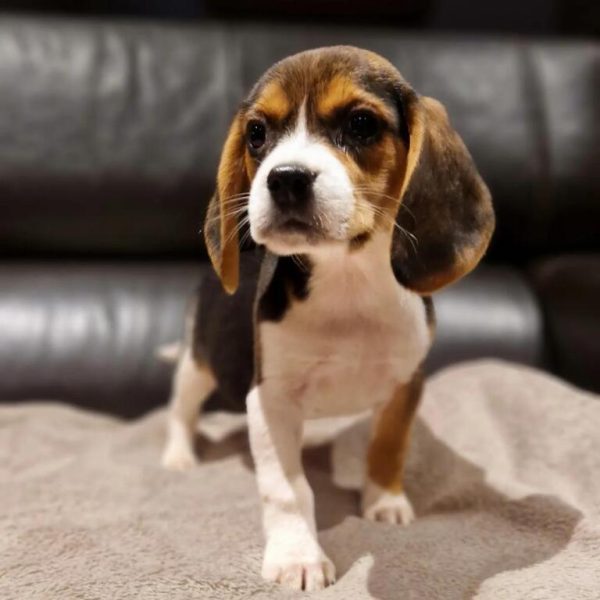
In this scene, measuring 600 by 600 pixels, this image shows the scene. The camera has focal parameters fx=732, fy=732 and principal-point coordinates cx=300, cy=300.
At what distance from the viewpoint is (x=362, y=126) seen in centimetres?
130

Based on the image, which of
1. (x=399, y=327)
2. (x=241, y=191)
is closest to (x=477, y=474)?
(x=399, y=327)

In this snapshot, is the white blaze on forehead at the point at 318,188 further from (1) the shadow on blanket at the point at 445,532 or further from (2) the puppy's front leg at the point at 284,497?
(1) the shadow on blanket at the point at 445,532

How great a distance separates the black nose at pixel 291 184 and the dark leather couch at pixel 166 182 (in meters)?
A: 1.41

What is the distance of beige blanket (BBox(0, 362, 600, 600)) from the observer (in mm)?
1226

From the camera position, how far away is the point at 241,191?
149 cm

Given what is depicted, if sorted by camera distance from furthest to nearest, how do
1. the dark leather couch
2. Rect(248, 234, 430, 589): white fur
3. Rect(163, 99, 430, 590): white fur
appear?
the dark leather couch
Rect(248, 234, 430, 589): white fur
Rect(163, 99, 430, 590): white fur

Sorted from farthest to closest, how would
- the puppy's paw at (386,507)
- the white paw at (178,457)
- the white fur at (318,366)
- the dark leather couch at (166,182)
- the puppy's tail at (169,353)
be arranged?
the dark leather couch at (166,182) < the puppy's tail at (169,353) < the white paw at (178,457) < the puppy's paw at (386,507) < the white fur at (318,366)

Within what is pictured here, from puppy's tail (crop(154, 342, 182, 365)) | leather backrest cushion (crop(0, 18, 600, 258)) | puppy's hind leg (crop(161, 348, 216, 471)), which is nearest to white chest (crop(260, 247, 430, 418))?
puppy's hind leg (crop(161, 348, 216, 471))

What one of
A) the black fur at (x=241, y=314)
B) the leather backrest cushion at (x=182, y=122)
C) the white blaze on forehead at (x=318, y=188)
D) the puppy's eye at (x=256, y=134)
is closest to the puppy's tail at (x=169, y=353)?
the black fur at (x=241, y=314)

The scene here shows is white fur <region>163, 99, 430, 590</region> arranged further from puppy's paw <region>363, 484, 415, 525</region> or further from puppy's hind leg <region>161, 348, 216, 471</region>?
puppy's hind leg <region>161, 348, 216, 471</region>

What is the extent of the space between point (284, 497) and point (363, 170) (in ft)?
1.98

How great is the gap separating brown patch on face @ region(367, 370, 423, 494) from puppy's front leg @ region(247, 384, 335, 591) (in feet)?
0.77

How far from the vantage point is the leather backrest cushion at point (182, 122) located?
262 cm

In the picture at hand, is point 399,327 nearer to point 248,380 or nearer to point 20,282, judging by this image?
point 248,380
